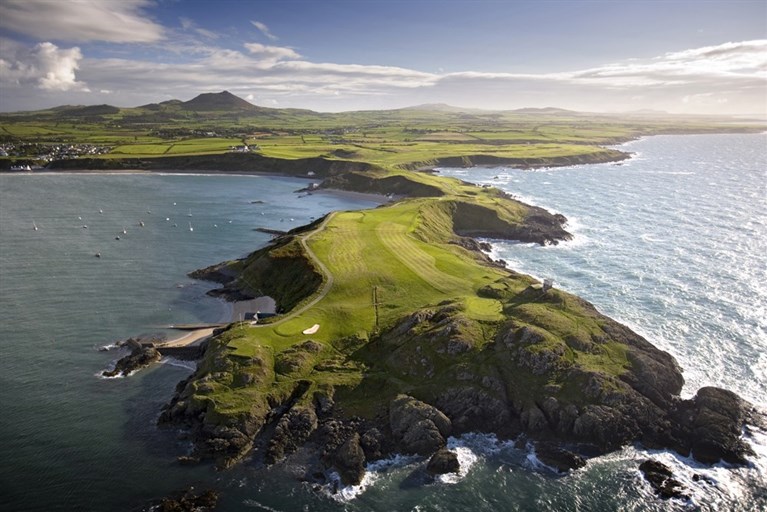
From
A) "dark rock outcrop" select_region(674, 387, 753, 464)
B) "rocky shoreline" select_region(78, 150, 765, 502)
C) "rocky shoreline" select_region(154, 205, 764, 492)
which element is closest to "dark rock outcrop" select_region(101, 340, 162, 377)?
"rocky shoreline" select_region(78, 150, 765, 502)

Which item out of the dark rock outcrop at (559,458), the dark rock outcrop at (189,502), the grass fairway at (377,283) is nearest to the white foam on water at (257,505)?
the dark rock outcrop at (189,502)

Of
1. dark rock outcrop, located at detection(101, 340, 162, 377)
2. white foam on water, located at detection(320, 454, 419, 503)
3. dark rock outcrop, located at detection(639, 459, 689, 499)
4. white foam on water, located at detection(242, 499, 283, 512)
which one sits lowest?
dark rock outcrop, located at detection(639, 459, 689, 499)

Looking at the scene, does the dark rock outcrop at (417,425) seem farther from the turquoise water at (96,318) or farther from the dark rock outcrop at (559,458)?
the turquoise water at (96,318)

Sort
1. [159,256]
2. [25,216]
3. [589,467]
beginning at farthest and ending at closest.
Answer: [25,216], [159,256], [589,467]

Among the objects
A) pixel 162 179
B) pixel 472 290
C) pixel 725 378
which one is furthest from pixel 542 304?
pixel 162 179

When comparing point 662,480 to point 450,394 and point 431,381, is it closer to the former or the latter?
point 450,394

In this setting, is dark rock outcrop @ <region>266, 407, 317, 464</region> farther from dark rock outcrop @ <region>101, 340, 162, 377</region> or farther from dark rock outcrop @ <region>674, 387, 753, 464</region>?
dark rock outcrop @ <region>674, 387, 753, 464</region>

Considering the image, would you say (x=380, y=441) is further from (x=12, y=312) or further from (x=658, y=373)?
(x=12, y=312)

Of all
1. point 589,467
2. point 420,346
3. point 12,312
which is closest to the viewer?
point 589,467
